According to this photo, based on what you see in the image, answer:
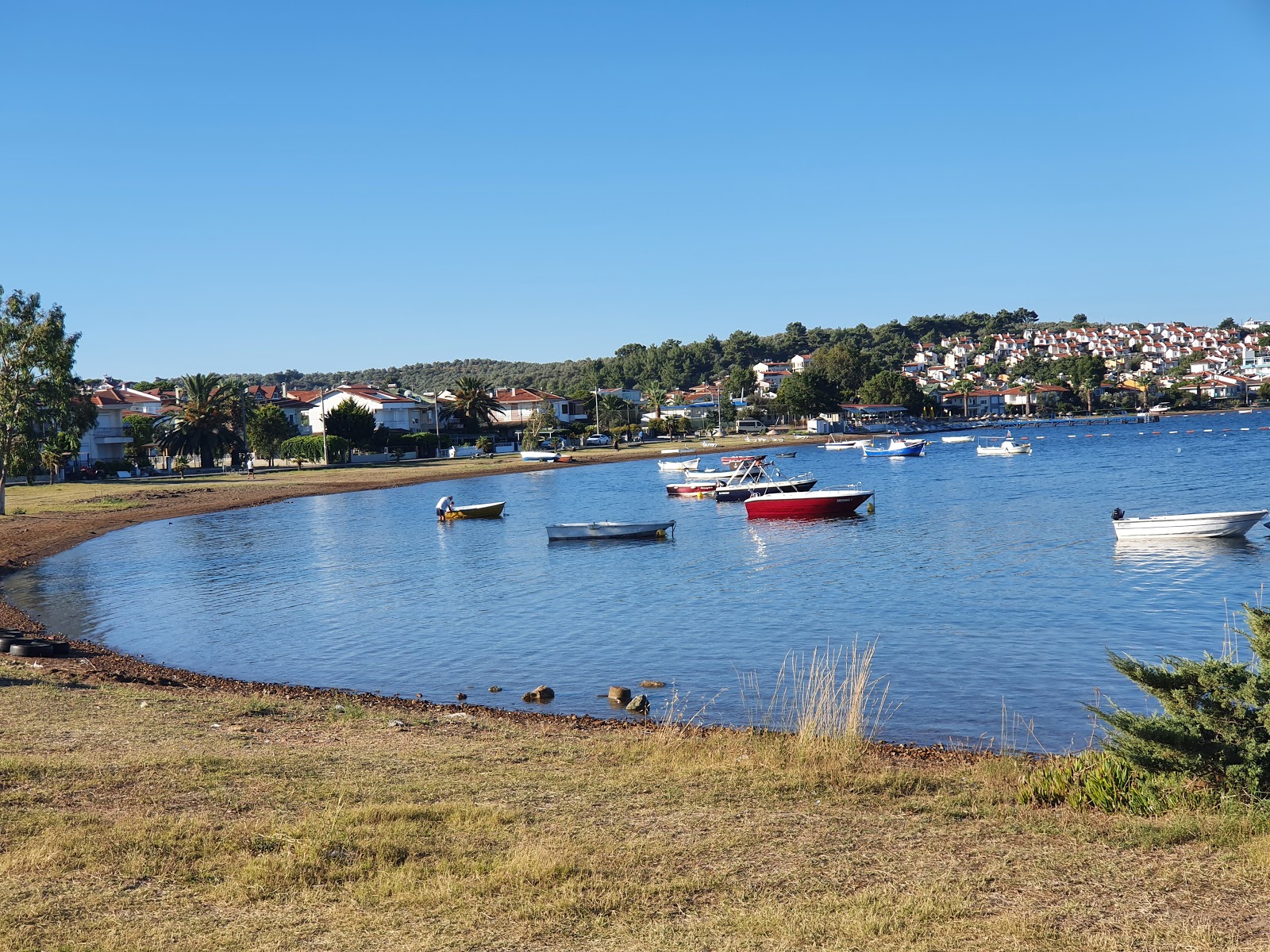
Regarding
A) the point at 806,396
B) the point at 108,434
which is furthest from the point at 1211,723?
the point at 806,396

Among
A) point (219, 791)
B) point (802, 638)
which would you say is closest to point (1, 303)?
point (802, 638)

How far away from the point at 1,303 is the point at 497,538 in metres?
23.4

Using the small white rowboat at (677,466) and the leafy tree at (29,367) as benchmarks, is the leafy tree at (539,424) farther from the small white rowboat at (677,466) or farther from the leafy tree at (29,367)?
the leafy tree at (29,367)

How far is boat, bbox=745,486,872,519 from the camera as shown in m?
55.8

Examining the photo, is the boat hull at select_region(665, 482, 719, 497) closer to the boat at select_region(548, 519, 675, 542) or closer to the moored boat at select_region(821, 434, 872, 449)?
the boat at select_region(548, 519, 675, 542)

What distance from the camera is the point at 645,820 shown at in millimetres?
10414

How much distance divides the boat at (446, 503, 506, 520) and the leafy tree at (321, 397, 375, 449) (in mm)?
49190

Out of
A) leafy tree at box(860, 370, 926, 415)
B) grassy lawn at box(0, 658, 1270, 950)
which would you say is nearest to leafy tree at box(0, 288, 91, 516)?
grassy lawn at box(0, 658, 1270, 950)

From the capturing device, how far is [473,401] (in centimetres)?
13300

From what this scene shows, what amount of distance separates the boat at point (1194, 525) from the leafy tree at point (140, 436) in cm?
7898

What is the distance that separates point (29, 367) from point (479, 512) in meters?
22.1

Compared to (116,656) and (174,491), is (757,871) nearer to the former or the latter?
(116,656)

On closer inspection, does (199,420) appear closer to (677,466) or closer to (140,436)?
(140,436)

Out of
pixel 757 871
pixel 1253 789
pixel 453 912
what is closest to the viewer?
pixel 453 912
